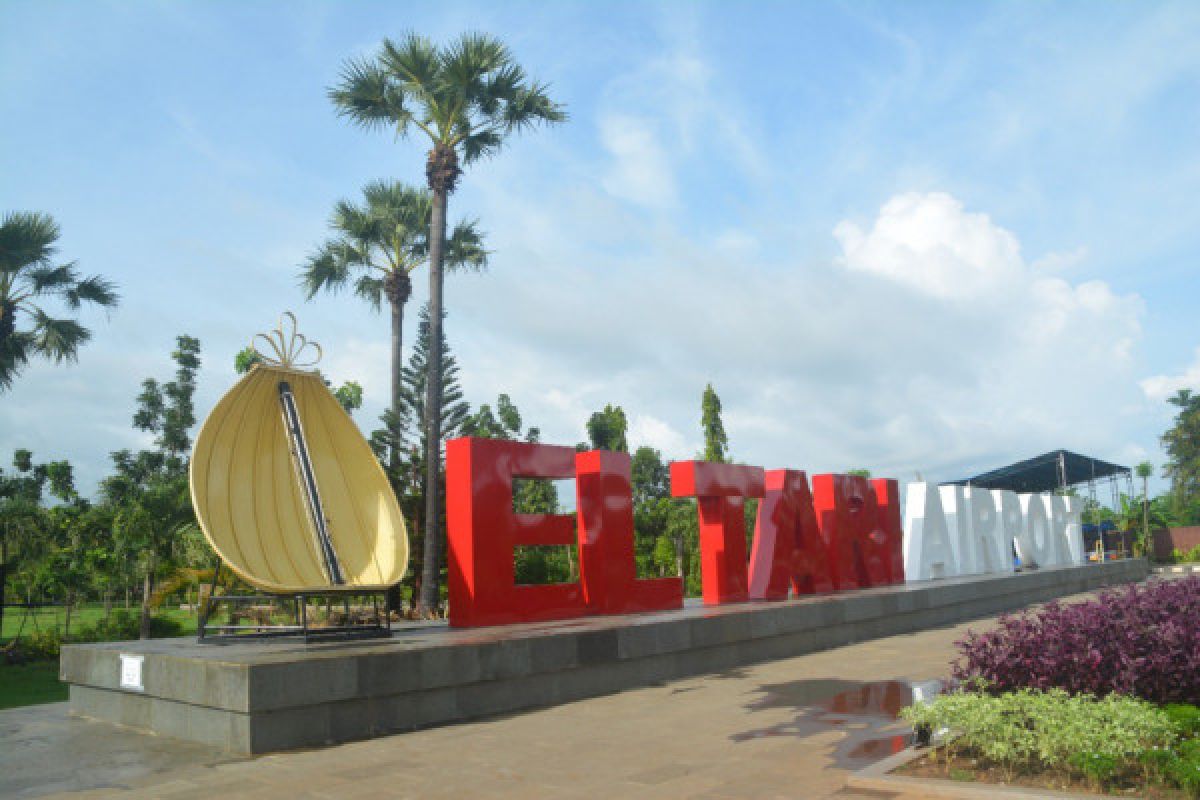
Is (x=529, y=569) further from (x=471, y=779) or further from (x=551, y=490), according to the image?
(x=471, y=779)

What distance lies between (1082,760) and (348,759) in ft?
18.1

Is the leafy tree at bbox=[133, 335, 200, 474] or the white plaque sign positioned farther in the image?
the leafy tree at bbox=[133, 335, 200, 474]

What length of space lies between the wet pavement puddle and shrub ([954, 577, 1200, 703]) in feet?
2.89

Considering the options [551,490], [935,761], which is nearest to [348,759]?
[935,761]

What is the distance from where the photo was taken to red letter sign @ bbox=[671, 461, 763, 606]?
49.3 feet

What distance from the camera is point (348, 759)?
7.41 metres

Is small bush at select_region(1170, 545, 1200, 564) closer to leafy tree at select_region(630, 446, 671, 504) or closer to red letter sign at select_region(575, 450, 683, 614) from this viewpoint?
leafy tree at select_region(630, 446, 671, 504)

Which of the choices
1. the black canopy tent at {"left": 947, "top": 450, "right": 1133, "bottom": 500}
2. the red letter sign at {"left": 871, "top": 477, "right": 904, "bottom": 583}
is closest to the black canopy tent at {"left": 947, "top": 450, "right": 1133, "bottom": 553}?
the black canopy tent at {"left": 947, "top": 450, "right": 1133, "bottom": 500}

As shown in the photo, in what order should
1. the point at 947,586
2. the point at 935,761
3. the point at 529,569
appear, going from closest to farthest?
the point at 935,761, the point at 947,586, the point at 529,569

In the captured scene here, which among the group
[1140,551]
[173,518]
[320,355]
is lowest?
[1140,551]

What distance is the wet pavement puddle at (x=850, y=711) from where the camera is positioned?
7.03m

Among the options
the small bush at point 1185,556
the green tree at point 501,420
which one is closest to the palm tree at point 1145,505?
the small bush at point 1185,556

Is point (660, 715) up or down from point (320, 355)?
down

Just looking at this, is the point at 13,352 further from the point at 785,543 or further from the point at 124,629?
the point at 785,543
